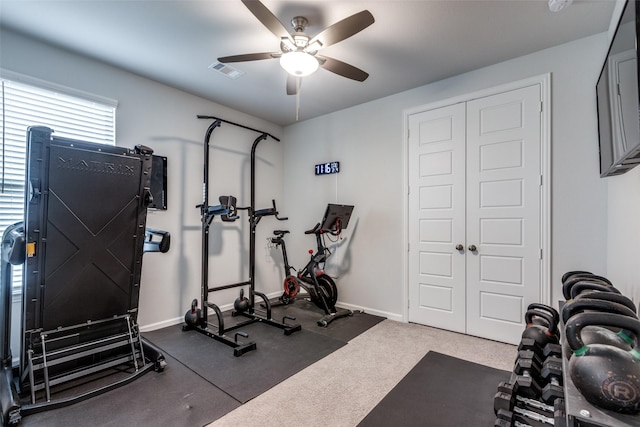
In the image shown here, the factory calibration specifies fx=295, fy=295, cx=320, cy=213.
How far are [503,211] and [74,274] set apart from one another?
422 cm

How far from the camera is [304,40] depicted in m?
2.41

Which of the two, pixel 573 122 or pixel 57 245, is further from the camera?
pixel 573 122

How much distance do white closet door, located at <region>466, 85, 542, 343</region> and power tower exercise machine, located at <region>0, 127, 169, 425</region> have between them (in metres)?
3.43

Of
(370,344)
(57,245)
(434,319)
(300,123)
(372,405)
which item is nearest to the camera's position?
(372,405)

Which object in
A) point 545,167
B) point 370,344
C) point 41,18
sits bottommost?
point 370,344

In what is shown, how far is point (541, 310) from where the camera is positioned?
7.50 feet

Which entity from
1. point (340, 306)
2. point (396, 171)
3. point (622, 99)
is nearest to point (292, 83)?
point (396, 171)

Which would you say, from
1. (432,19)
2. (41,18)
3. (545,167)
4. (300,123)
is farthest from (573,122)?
(41,18)

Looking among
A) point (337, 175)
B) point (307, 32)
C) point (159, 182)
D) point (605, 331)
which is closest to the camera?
point (605, 331)

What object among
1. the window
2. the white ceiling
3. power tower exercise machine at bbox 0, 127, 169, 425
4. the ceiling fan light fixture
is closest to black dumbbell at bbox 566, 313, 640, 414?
the ceiling fan light fixture

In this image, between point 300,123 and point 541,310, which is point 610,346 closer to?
point 541,310

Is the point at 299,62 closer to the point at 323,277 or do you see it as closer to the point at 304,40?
the point at 304,40

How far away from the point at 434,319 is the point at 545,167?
7.07 ft

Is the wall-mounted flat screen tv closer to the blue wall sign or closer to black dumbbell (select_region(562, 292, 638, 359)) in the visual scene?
black dumbbell (select_region(562, 292, 638, 359))
